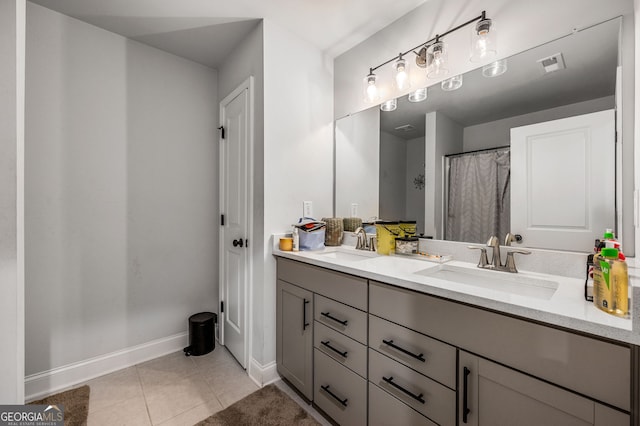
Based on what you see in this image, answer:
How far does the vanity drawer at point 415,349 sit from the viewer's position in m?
0.97

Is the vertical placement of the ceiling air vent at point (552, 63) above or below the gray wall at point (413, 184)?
above

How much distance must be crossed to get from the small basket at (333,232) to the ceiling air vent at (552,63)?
4.73 feet

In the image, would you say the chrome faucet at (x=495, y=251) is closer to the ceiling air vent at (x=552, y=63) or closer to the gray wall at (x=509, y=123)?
the gray wall at (x=509, y=123)

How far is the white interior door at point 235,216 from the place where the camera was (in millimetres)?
1997

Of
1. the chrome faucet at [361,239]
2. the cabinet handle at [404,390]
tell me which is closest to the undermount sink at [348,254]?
the chrome faucet at [361,239]

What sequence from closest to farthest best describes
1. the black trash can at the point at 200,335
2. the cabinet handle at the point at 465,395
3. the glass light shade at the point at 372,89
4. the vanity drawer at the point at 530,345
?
the vanity drawer at the point at 530,345 → the cabinet handle at the point at 465,395 → the glass light shade at the point at 372,89 → the black trash can at the point at 200,335

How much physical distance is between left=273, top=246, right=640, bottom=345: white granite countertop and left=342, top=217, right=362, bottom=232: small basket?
0.47 metres

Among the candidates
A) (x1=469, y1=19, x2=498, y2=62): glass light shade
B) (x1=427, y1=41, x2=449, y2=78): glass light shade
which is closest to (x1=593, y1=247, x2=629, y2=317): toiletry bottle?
(x1=469, y1=19, x2=498, y2=62): glass light shade

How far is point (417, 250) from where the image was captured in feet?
5.40

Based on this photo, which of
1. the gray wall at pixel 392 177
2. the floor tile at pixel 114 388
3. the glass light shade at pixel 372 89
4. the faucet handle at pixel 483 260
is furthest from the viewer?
the glass light shade at pixel 372 89

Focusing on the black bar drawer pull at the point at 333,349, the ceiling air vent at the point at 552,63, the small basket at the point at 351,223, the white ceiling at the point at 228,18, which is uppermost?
the white ceiling at the point at 228,18

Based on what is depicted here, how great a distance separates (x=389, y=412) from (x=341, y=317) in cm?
43

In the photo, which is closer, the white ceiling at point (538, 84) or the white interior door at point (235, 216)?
the white ceiling at point (538, 84)

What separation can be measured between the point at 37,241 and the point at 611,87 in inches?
125
